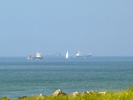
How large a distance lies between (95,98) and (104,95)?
64 cm

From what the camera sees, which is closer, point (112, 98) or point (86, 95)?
point (112, 98)

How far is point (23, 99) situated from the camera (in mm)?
12062

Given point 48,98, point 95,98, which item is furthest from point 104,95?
point 48,98

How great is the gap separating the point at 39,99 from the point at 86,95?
86.3 inches

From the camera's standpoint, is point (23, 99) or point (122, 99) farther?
point (23, 99)

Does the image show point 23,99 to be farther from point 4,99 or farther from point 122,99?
point 122,99

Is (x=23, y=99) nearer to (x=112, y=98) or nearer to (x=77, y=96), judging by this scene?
(x=77, y=96)

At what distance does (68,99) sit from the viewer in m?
11.5

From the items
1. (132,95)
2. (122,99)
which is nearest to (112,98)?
(122,99)

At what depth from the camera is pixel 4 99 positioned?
12477 mm

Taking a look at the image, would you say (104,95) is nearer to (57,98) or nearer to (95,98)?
(95,98)

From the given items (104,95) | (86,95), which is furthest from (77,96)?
(104,95)

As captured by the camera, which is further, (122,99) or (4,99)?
(4,99)

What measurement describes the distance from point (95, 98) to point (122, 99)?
1.18 meters
